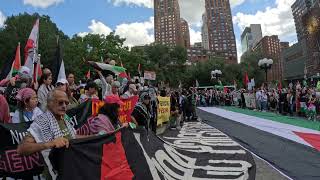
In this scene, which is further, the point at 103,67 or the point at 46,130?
the point at 103,67

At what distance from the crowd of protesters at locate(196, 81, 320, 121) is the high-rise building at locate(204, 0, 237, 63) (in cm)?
13029

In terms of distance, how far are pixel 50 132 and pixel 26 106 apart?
191cm

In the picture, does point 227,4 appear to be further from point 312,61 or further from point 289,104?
point 289,104

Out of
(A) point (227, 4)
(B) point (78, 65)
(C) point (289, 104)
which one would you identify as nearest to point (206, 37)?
(A) point (227, 4)

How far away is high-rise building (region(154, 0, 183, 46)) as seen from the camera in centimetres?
15562

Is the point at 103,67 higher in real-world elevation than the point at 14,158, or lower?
higher

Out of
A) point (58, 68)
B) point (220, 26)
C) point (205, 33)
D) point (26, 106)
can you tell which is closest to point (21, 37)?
point (58, 68)

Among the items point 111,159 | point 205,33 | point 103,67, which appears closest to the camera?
point 111,159

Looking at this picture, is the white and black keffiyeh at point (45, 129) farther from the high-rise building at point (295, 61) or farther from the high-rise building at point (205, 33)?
the high-rise building at point (205, 33)

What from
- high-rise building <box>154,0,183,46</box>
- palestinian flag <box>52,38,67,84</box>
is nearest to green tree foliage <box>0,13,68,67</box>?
palestinian flag <box>52,38,67,84</box>

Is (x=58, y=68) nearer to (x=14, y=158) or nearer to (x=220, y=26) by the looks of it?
(x=14, y=158)

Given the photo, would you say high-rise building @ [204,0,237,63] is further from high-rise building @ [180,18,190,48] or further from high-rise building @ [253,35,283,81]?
high-rise building @ [253,35,283,81]

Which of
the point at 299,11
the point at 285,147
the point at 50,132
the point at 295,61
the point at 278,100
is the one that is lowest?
the point at 285,147

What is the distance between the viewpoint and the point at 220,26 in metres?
175
